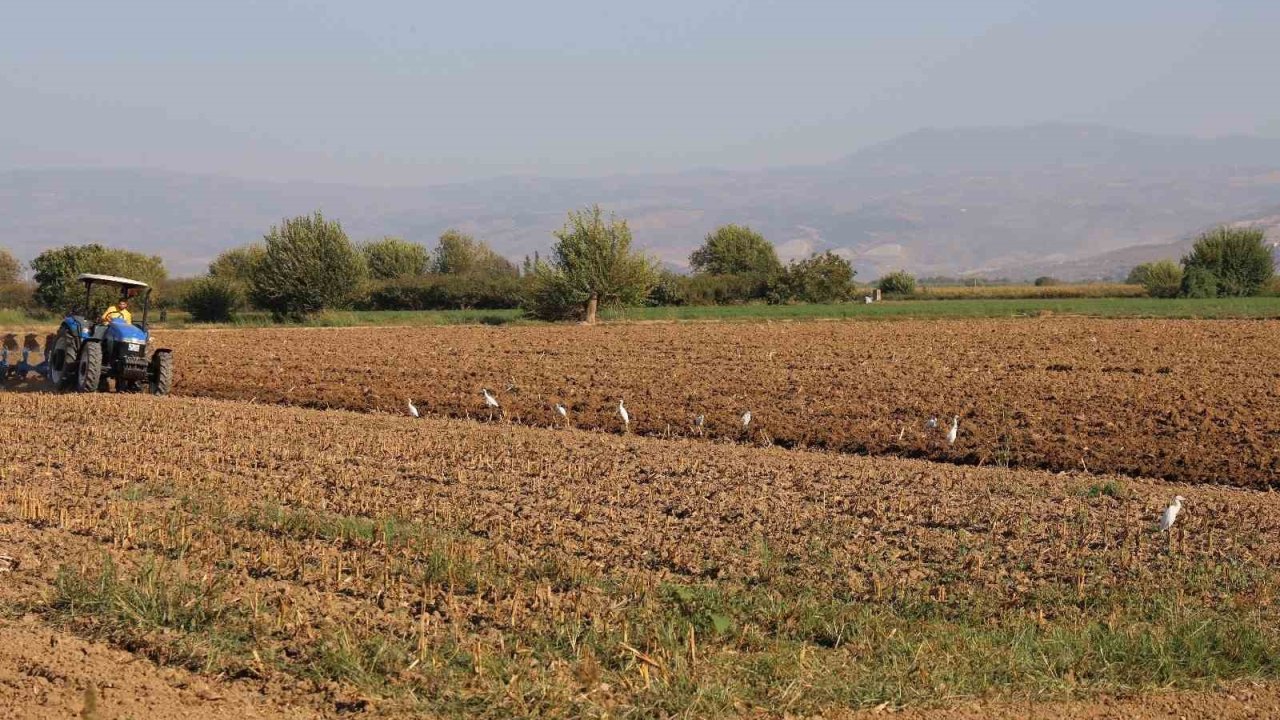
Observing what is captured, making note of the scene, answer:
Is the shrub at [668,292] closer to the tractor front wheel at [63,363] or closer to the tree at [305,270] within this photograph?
the tree at [305,270]

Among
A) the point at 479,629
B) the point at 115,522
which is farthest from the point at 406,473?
the point at 479,629

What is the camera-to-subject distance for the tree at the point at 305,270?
57.5 m

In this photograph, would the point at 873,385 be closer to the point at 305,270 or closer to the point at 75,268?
the point at 305,270

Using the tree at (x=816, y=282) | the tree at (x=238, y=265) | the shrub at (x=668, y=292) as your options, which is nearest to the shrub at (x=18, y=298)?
the tree at (x=238, y=265)

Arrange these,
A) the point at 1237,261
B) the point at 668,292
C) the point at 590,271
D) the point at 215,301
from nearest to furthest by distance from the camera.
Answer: the point at 590,271
the point at 215,301
the point at 668,292
the point at 1237,261

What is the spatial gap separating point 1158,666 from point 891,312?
→ 5125 cm

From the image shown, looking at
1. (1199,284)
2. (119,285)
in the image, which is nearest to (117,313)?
(119,285)

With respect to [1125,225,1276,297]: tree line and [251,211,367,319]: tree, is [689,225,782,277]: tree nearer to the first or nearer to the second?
[1125,225,1276,297]: tree line

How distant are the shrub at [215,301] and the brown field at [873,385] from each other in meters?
22.4

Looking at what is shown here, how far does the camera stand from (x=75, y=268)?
68.4m

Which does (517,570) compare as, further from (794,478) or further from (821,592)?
(794,478)

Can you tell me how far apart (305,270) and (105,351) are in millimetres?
34844

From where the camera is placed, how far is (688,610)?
29.0ft

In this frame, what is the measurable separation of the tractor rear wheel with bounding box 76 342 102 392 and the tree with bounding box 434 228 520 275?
234 feet
